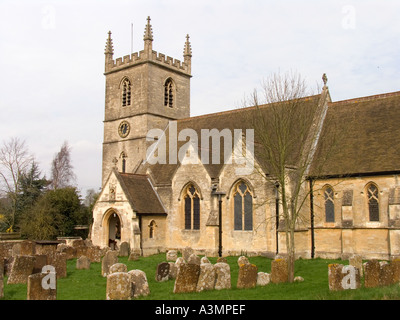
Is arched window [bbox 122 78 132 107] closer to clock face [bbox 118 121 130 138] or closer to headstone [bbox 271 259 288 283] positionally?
clock face [bbox 118 121 130 138]

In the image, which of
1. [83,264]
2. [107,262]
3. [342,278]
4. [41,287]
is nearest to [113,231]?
[83,264]

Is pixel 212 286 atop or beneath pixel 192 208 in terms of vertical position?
beneath

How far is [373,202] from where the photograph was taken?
2273cm

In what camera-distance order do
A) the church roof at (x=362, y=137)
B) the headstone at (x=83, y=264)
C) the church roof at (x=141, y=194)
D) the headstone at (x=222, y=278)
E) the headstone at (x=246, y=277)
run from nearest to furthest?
the headstone at (x=222, y=278) → the headstone at (x=246, y=277) → the headstone at (x=83, y=264) → the church roof at (x=362, y=137) → the church roof at (x=141, y=194)

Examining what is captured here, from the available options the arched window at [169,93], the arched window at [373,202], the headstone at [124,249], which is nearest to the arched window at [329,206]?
the arched window at [373,202]

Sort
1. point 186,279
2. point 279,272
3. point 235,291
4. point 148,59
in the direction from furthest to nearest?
point 148,59 → point 279,272 → point 235,291 → point 186,279

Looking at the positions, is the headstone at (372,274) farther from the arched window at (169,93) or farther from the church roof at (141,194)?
the arched window at (169,93)

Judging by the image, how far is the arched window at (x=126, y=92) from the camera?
37.0 meters

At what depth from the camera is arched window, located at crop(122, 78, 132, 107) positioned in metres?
37.0

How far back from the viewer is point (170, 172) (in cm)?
2944

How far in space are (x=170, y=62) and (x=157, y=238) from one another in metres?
16.9

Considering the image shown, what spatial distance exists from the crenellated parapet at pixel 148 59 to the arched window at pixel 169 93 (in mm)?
1284

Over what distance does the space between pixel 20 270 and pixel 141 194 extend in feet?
40.0

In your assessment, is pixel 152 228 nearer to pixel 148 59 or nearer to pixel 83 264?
pixel 83 264
